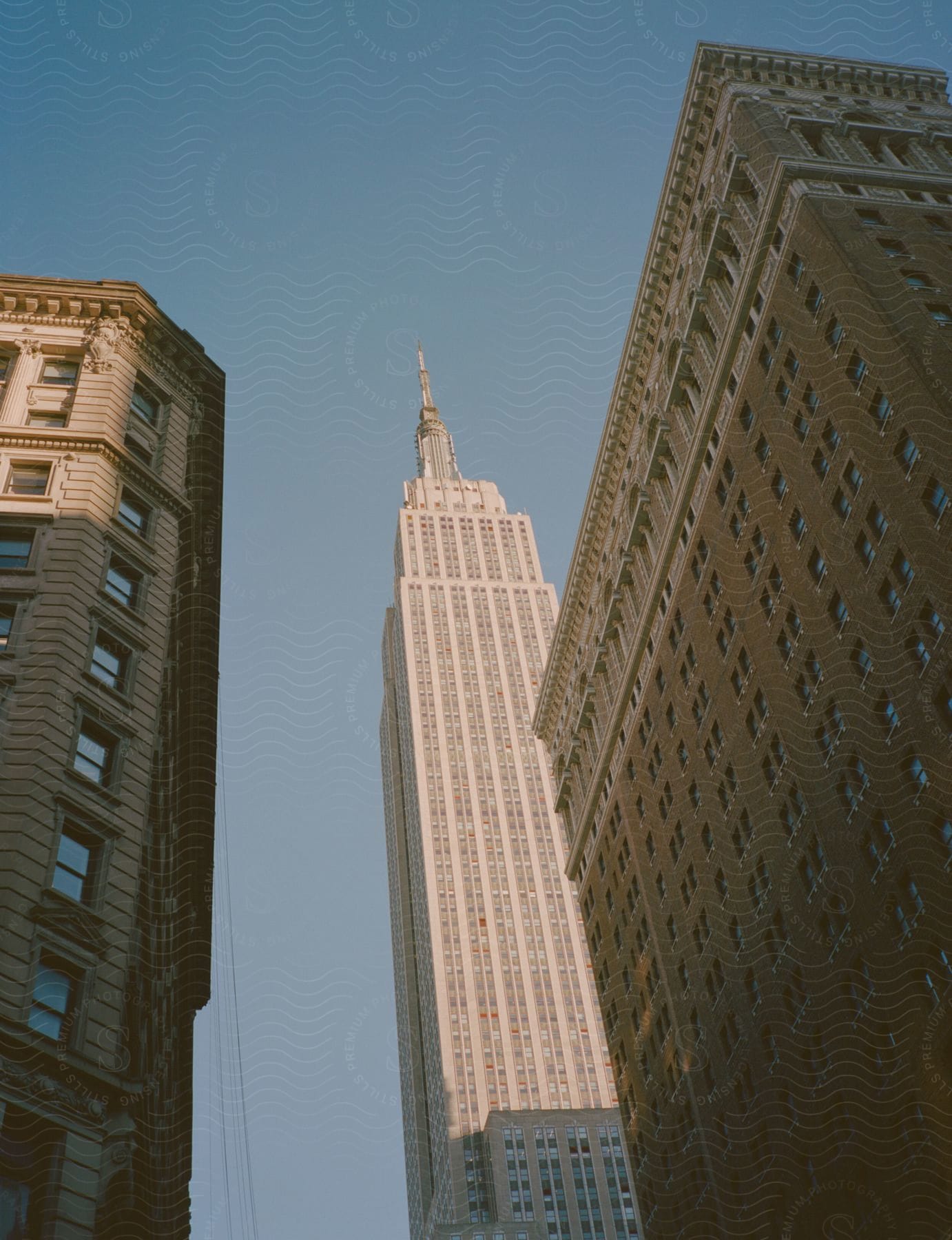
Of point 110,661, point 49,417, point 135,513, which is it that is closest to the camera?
point 110,661

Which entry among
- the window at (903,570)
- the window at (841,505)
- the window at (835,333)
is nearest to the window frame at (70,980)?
the window at (903,570)

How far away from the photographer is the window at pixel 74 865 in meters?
21.1

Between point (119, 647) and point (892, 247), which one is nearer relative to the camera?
point (119, 647)

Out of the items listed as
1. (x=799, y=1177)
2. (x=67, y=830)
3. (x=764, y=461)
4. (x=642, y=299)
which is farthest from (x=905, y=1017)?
(x=642, y=299)

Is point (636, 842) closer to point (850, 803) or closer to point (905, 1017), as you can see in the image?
point (850, 803)

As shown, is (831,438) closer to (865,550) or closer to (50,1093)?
(865,550)

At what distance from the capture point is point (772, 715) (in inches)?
1822

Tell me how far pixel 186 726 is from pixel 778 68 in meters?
44.7

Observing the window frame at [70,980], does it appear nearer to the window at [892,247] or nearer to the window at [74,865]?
the window at [74,865]

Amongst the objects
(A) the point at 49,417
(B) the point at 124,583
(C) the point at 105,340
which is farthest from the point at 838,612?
(A) the point at 49,417

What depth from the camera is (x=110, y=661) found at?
1012 inches

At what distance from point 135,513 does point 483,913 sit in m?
111

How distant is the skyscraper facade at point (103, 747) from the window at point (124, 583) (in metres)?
0.04

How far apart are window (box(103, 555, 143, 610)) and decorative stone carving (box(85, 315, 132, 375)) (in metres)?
6.67
